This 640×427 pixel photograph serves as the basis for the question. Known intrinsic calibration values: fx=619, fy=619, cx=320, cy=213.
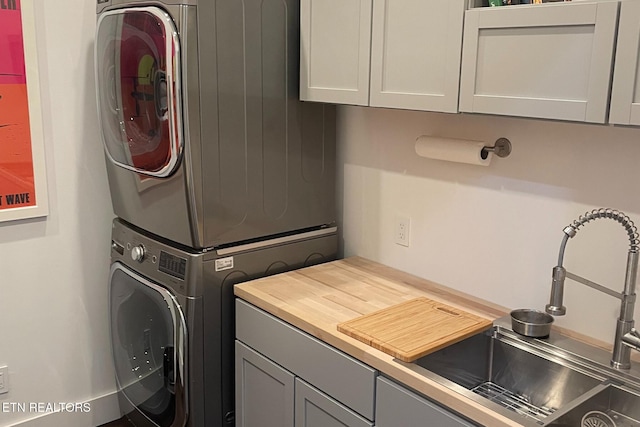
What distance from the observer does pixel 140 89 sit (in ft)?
Answer: 6.79

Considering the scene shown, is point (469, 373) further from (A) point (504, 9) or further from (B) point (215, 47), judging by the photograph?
(B) point (215, 47)

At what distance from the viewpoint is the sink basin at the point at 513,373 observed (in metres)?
1.65

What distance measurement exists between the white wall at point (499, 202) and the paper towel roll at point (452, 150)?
60mm

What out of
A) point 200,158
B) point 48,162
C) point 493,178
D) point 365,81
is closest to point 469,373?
point 493,178

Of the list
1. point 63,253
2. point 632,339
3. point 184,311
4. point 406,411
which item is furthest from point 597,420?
point 63,253

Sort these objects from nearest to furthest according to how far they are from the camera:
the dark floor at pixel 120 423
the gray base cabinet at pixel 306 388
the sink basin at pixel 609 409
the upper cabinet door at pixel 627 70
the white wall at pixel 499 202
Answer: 1. the upper cabinet door at pixel 627 70
2. the sink basin at pixel 609 409
3. the gray base cabinet at pixel 306 388
4. the white wall at pixel 499 202
5. the dark floor at pixel 120 423

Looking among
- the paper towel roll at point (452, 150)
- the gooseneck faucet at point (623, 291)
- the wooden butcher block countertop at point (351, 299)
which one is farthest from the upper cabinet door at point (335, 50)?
the gooseneck faucet at point (623, 291)

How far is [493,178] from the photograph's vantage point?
1.94 metres

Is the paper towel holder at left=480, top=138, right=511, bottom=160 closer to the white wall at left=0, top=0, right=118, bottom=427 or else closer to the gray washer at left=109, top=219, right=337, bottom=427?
the gray washer at left=109, top=219, right=337, bottom=427

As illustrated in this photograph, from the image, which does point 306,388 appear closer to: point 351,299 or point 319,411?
point 319,411

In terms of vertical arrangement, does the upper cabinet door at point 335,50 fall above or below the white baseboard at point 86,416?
above

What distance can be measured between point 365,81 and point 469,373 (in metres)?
0.92

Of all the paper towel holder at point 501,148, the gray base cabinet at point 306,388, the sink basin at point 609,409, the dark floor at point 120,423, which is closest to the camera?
the sink basin at point 609,409

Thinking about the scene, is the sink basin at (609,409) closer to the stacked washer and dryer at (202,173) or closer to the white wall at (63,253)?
the stacked washer and dryer at (202,173)
